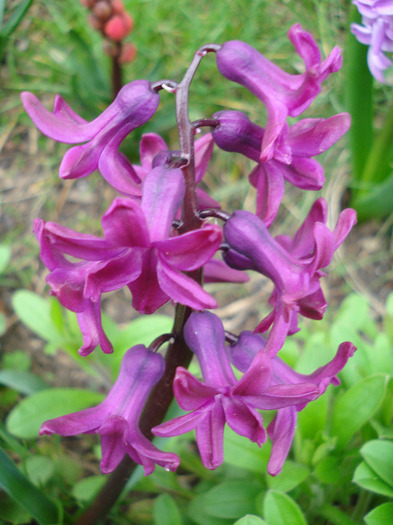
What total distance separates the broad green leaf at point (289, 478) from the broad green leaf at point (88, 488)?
1.61 ft

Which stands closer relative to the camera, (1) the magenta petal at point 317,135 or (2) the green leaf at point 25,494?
(1) the magenta petal at point 317,135

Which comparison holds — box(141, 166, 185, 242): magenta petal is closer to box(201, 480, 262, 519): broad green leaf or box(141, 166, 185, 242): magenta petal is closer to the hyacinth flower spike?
the hyacinth flower spike

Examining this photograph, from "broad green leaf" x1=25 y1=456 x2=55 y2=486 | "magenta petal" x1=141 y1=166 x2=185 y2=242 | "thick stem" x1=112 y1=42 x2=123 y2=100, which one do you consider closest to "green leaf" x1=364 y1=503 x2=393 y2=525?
"magenta petal" x1=141 y1=166 x2=185 y2=242

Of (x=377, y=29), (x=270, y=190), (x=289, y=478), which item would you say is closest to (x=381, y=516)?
(x=289, y=478)

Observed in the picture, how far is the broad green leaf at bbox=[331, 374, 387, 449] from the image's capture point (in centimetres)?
121

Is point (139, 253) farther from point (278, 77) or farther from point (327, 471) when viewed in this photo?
point (327, 471)

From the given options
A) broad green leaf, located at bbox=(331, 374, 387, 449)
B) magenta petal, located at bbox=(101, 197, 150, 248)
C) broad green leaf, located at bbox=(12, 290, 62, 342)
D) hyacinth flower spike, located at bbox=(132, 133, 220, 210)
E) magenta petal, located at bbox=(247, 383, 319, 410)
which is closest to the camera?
magenta petal, located at bbox=(101, 197, 150, 248)

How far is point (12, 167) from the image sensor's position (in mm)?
2480

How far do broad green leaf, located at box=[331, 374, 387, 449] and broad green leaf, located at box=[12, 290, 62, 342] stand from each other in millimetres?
854

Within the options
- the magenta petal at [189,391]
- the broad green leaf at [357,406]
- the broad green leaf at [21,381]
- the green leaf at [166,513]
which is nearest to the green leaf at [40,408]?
the broad green leaf at [21,381]

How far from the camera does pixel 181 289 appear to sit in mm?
762

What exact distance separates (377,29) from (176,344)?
35.3 inches

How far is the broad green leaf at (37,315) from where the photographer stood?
1712 millimetres

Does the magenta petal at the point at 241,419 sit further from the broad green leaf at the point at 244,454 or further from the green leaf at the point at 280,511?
the broad green leaf at the point at 244,454
